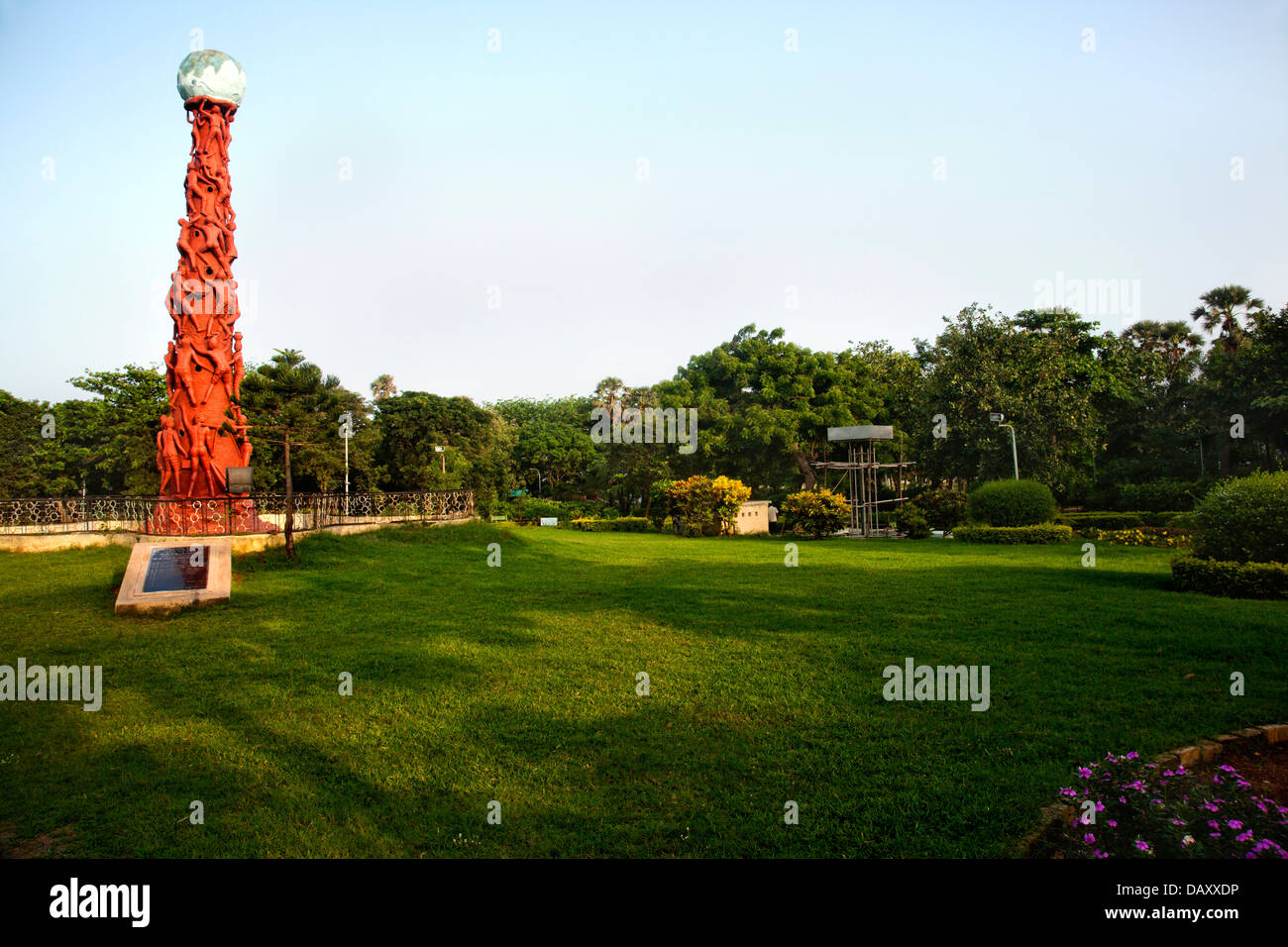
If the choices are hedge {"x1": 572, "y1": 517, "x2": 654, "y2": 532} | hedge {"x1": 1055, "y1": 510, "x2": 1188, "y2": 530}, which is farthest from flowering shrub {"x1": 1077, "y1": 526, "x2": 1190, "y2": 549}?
hedge {"x1": 572, "y1": 517, "x2": 654, "y2": 532}

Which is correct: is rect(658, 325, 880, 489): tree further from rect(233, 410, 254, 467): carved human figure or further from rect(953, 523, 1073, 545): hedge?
rect(233, 410, 254, 467): carved human figure

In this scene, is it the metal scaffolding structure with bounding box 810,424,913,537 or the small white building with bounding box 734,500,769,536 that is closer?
the metal scaffolding structure with bounding box 810,424,913,537

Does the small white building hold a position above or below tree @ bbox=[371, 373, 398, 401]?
below

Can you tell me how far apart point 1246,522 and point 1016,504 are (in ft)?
33.9

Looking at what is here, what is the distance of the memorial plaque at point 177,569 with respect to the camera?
10.8m

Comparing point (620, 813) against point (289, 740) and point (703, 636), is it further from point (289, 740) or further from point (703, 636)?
point (703, 636)

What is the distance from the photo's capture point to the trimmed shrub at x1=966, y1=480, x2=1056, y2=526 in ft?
71.2

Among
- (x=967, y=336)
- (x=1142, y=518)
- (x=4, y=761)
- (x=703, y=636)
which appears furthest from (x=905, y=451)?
(x=4, y=761)

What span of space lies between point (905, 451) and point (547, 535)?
1810 cm

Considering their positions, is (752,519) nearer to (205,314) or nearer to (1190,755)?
(205,314)

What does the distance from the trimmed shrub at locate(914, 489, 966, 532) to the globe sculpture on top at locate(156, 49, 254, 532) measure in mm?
21222

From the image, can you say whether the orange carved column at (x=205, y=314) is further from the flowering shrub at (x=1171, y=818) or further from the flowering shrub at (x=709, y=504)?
the flowering shrub at (x=1171, y=818)
